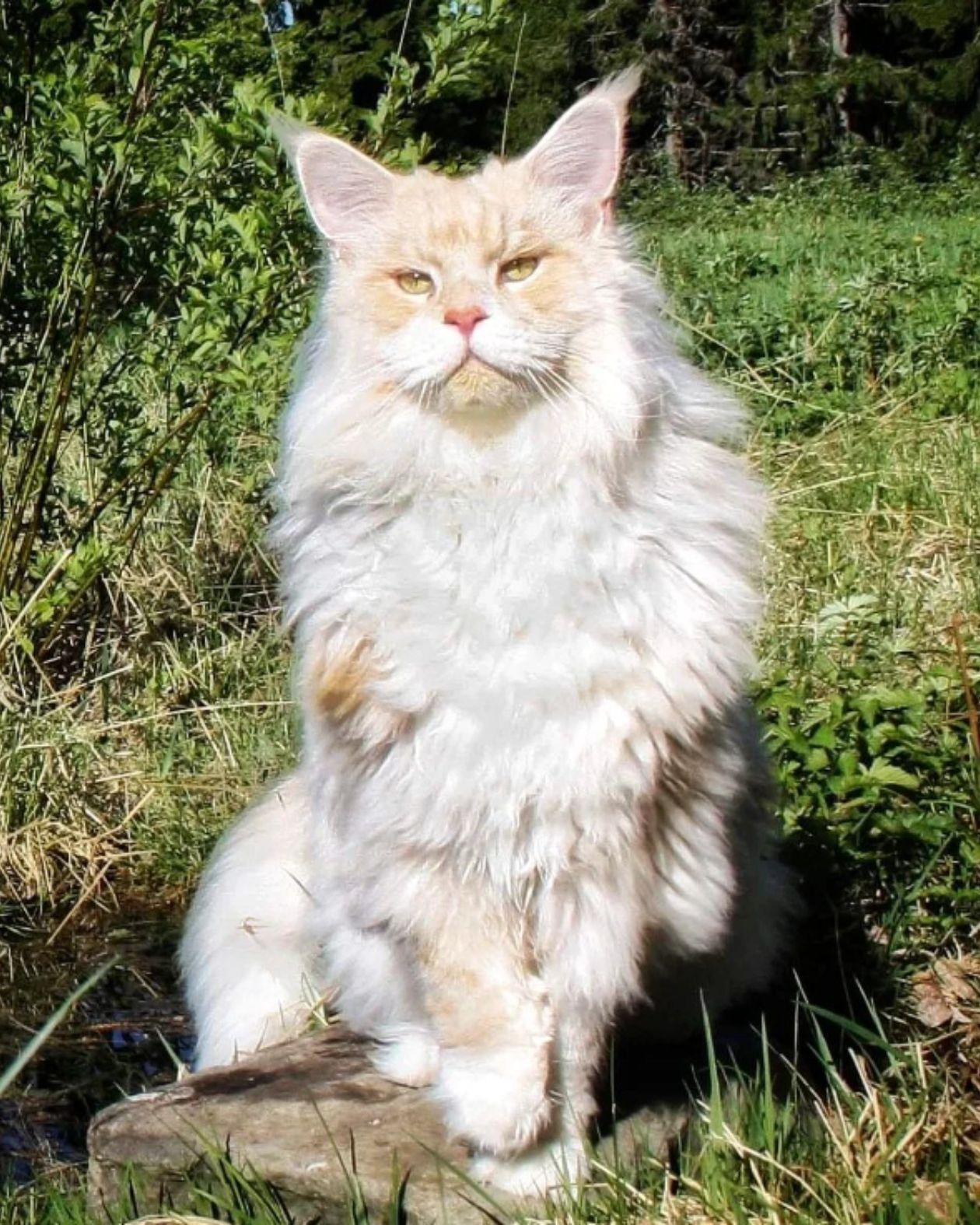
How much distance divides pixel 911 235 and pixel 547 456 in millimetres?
9899

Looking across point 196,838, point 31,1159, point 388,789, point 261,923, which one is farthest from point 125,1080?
point 388,789

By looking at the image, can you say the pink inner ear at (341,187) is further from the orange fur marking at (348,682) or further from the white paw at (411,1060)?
the white paw at (411,1060)

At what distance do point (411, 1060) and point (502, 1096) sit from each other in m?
0.41

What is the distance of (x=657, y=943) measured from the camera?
2488 mm

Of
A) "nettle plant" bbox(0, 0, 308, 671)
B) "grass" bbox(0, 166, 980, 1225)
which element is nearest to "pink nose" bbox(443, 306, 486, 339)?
"grass" bbox(0, 166, 980, 1225)

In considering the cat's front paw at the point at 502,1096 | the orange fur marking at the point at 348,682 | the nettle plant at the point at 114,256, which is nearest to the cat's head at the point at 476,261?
the orange fur marking at the point at 348,682

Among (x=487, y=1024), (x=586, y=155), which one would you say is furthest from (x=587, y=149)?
(x=487, y=1024)

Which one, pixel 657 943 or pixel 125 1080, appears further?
pixel 125 1080

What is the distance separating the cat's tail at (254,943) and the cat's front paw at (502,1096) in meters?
0.75

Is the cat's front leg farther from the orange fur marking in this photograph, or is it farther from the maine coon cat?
the orange fur marking

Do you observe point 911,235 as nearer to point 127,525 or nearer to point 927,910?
point 127,525

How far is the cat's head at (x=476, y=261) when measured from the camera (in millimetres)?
2367

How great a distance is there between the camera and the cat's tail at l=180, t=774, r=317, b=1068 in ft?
10.1

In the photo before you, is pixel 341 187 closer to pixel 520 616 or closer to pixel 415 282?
pixel 415 282
